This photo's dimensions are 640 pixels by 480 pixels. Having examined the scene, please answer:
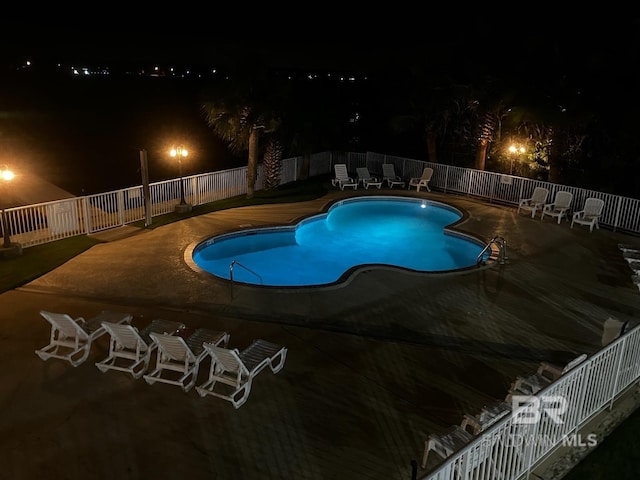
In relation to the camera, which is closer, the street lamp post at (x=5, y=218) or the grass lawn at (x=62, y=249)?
the grass lawn at (x=62, y=249)

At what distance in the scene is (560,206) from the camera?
15938 mm

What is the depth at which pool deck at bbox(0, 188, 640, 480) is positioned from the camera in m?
5.73

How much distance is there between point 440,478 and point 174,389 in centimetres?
392

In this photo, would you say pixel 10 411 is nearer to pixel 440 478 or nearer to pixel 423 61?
pixel 440 478

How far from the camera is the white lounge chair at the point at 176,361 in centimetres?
690

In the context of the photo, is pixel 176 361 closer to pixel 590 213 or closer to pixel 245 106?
pixel 245 106

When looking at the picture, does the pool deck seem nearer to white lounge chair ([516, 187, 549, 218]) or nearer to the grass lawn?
the grass lawn

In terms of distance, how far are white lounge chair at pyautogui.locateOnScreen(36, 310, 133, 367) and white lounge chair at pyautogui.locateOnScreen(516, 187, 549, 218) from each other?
12251 millimetres

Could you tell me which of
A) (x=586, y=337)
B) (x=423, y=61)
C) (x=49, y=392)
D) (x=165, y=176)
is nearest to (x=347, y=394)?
(x=49, y=392)

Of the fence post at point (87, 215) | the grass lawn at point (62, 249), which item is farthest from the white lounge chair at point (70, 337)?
the fence post at point (87, 215)

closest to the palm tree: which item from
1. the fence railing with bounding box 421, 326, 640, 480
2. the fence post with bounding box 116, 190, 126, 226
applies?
the fence post with bounding box 116, 190, 126, 226

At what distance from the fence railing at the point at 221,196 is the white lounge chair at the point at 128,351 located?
248 inches

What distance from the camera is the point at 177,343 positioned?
688cm

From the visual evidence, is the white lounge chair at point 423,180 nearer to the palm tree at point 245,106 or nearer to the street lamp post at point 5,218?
the palm tree at point 245,106
